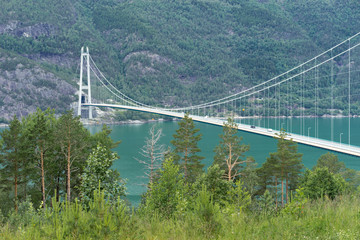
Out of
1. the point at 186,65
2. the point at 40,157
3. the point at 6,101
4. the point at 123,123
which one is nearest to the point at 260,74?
the point at 186,65

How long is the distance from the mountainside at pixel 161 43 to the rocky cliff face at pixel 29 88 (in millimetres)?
204

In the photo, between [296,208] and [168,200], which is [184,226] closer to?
[296,208]

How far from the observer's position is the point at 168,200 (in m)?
6.49

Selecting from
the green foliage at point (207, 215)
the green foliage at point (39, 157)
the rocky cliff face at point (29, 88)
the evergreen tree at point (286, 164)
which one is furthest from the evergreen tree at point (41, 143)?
the rocky cliff face at point (29, 88)

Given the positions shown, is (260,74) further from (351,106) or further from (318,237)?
(318,237)

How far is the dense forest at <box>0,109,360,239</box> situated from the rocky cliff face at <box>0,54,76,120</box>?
62997 millimetres

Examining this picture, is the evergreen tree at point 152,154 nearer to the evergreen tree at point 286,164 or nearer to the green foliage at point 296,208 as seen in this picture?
the green foliage at point 296,208

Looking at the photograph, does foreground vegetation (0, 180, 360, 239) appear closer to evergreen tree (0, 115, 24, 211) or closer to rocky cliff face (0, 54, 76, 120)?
evergreen tree (0, 115, 24, 211)

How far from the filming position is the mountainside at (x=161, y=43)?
3302 inches

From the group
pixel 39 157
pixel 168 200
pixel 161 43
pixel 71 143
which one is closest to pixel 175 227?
pixel 168 200

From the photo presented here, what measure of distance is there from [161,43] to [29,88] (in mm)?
58561

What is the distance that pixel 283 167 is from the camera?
16.6 m

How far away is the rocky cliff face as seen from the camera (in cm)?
7356

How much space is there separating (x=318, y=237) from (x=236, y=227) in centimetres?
54
